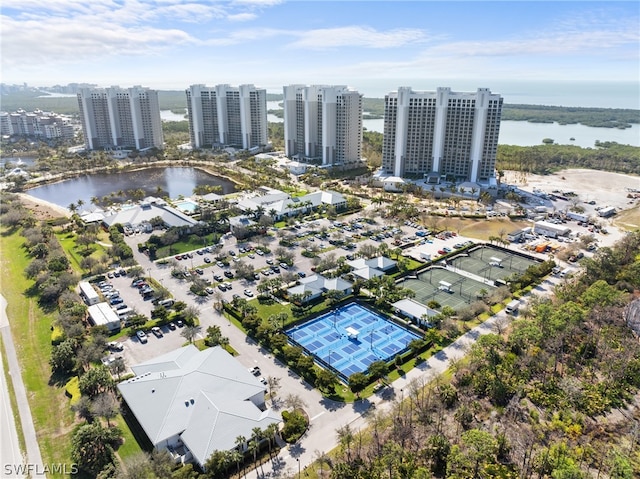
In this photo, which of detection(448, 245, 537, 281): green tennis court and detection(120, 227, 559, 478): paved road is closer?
detection(120, 227, 559, 478): paved road

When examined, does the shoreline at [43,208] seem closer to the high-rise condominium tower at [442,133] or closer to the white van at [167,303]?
the white van at [167,303]

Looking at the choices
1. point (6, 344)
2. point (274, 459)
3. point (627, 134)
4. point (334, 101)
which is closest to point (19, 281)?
point (6, 344)

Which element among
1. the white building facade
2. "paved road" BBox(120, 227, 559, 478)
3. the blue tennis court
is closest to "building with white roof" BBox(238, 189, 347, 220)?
"paved road" BBox(120, 227, 559, 478)

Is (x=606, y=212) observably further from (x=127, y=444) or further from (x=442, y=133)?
(x=127, y=444)

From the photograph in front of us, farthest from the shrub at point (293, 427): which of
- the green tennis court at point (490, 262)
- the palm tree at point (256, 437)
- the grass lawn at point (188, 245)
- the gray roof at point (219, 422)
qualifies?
the grass lawn at point (188, 245)

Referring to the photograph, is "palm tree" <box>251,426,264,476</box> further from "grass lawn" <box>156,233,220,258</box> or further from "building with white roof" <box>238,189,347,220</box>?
"building with white roof" <box>238,189,347,220</box>

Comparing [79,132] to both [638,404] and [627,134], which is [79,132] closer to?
[638,404]
